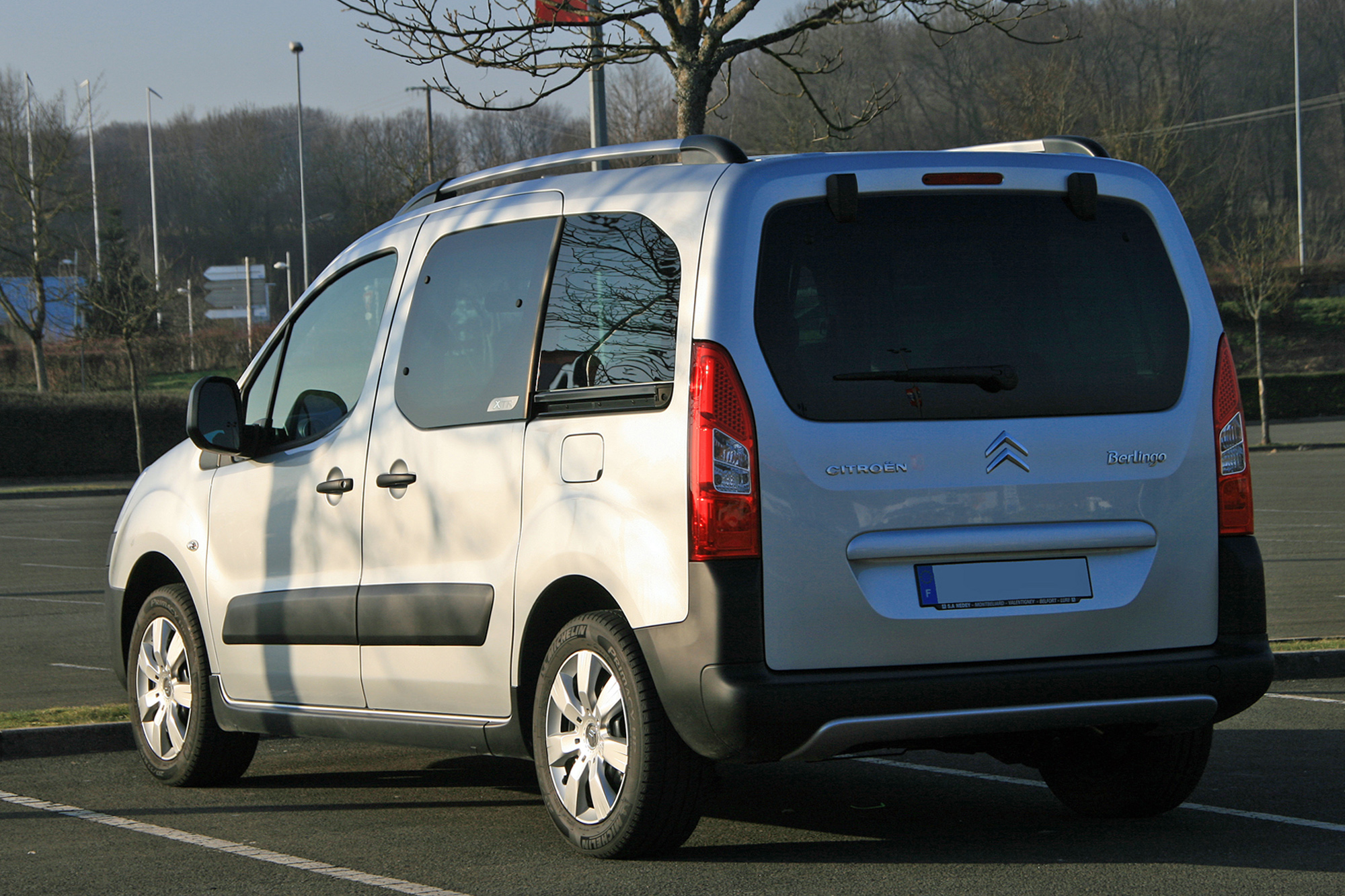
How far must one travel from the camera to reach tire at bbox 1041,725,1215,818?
5.16 meters

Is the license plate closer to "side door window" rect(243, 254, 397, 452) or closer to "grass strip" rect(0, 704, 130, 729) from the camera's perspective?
"side door window" rect(243, 254, 397, 452)

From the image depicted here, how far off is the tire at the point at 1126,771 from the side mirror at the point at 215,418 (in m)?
3.23

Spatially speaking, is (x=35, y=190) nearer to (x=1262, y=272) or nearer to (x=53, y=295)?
(x=53, y=295)

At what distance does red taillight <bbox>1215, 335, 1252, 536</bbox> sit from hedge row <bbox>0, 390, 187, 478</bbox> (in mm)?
36036

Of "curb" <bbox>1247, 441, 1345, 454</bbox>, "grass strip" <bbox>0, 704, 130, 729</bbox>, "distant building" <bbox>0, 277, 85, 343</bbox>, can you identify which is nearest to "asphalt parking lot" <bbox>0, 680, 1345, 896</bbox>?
"grass strip" <bbox>0, 704, 130, 729</bbox>

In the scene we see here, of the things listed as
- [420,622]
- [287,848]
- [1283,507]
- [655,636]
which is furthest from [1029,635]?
[1283,507]

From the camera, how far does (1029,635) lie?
447cm

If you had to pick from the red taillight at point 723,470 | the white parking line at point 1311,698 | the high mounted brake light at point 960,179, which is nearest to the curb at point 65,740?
the red taillight at point 723,470

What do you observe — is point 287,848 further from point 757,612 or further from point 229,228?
point 229,228

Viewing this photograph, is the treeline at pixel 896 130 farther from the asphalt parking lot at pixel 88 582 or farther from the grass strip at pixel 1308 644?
the grass strip at pixel 1308 644

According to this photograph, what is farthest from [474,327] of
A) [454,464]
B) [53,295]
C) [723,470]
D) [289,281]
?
[289,281]

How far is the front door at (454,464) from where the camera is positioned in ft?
16.5

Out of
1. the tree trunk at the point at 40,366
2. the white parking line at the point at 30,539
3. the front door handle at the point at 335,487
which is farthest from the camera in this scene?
the tree trunk at the point at 40,366

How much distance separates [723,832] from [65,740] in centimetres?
339
